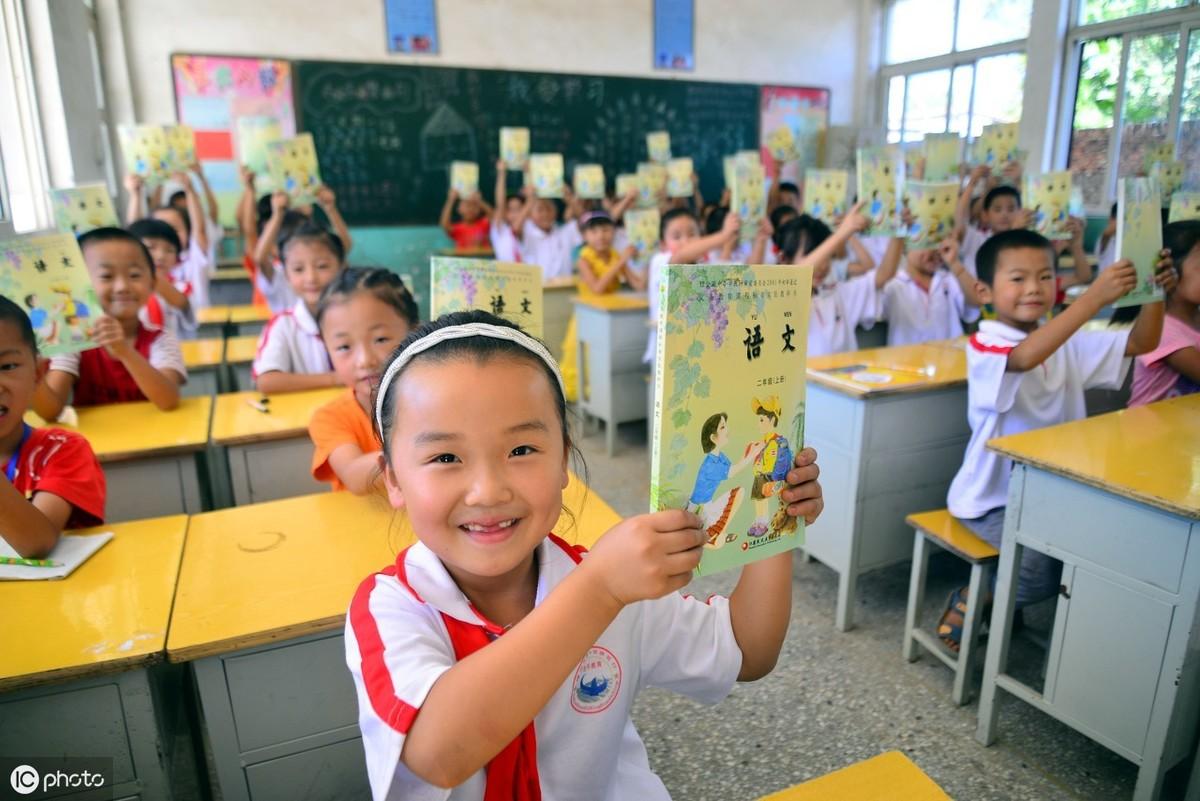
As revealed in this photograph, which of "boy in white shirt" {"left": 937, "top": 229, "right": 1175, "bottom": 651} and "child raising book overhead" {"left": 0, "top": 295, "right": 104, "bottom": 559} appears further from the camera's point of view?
"boy in white shirt" {"left": 937, "top": 229, "right": 1175, "bottom": 651}

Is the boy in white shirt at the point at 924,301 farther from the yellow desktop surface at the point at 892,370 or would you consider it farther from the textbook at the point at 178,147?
the textbook at the point at 178,147

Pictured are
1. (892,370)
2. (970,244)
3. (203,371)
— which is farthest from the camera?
(970,244)

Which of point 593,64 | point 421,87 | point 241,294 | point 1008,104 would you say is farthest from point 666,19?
point 241,294

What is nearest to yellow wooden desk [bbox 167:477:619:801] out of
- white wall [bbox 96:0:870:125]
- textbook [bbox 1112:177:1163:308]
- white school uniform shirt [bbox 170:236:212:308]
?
textbook [bbox 1112:177:1163:308]

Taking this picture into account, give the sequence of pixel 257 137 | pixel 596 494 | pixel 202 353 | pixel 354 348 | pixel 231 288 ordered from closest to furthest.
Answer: pixel 354 348 < pixel 596 494 < pixel 202 353 < pixel 257 137 < pixel 231 288

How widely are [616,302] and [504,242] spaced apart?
8.47 ft

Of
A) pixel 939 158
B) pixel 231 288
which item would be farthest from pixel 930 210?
pixel 231 288

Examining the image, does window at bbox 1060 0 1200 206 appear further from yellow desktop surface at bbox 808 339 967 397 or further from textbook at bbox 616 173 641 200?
yellow desktop surface at bbox 808 339 967 397

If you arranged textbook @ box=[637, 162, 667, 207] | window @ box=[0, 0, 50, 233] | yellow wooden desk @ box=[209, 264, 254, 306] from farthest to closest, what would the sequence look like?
yellow wooden desk @ box=[209, 264, 254, 306] < textbook @ box=[637, 162, 667, 207] < window @ box=[0, 0, 50, 233]

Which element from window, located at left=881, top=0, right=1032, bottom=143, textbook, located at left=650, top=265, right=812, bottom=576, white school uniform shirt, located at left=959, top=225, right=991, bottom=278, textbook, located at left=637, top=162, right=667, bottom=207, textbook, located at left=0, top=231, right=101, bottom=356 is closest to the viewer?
textbook, located at left=650, top=265, right=812, bottom=576

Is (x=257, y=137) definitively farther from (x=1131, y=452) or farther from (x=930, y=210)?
(x=1131, y=452)

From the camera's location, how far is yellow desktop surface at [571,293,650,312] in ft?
12.9

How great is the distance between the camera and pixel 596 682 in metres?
0.87

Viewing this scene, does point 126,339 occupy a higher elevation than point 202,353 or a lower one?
higher
